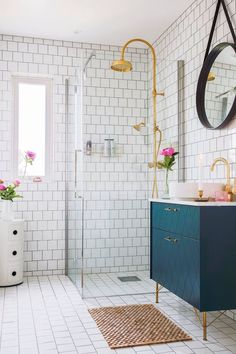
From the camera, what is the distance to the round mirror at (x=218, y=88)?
315cm

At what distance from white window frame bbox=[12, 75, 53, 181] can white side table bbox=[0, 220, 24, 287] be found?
2.38ft

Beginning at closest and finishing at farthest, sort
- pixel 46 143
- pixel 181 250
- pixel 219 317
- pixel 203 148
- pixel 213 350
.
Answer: pixel 213 350, pixel 181 250, pixel 219 317, pixel 203 148, pixel 46 143

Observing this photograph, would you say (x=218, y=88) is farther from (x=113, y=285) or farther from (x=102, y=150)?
(x=113, y=285)

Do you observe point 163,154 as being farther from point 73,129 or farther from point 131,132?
point 73,129

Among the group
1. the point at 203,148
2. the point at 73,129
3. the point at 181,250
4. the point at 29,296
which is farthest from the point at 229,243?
the point at 73,129

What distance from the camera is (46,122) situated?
490cm

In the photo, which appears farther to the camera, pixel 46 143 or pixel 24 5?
pixel 46 143

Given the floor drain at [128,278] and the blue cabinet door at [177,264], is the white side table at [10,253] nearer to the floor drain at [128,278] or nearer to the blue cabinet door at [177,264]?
the floor drain at [128,278]

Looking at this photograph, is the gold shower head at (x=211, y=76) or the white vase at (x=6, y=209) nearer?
the gold shower head at (x=211, y=76)

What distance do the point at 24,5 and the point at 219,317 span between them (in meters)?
3.28

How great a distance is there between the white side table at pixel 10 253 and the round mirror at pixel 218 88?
221 cm

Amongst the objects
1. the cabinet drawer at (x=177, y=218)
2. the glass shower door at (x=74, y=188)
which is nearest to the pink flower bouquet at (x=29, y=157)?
the glass shower door at (x=74, y=188)

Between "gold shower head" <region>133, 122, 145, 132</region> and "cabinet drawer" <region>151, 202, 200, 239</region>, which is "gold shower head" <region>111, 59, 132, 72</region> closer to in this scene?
"gold shower head" <region>133, 122, 145, 132</region>

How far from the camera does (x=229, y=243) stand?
8.91 ft
